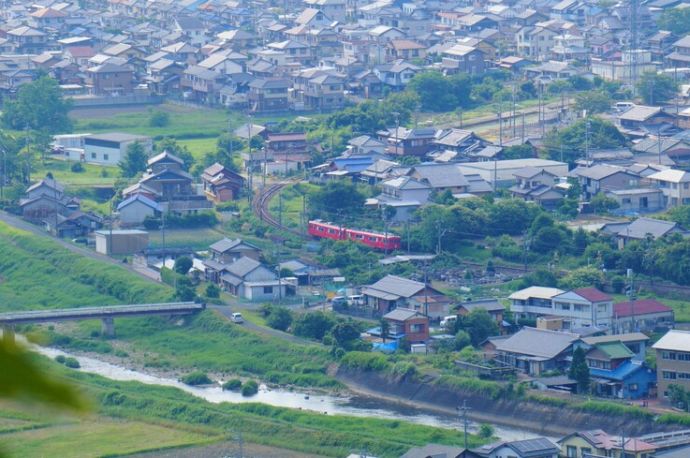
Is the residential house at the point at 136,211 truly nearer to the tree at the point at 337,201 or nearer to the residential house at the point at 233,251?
the tree at the point at 337,201

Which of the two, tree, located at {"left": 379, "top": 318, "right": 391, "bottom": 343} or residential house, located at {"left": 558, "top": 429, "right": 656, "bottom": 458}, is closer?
residential house, located at {"left": 558, "top": 429, "right": 656, "bottom": 458}

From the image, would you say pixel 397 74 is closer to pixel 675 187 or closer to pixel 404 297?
pixel 675 187

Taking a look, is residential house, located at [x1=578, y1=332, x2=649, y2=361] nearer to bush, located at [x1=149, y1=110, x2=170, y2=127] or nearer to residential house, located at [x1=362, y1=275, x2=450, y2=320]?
residential house, located at [x1=362, y1=275, x2=450, y2=320]

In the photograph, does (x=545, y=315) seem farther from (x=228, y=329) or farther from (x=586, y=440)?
(x=586, y=440)

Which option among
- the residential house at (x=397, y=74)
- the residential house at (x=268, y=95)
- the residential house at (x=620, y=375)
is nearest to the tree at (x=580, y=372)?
the residential house at (x=620, y=375)

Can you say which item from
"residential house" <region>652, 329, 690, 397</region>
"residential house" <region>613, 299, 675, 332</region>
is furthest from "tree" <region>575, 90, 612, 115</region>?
"residential house" <region>652, 329, 690, 397</region>

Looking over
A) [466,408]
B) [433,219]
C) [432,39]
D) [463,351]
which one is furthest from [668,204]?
[432,39]
